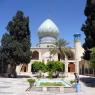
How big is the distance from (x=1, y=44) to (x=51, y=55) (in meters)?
25.5

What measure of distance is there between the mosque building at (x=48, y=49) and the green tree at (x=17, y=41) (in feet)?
73.6

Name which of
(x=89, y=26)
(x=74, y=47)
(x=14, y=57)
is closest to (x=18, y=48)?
(x=14, y=57)

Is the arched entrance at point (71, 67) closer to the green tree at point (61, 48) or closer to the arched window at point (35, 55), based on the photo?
the green tree at point (61, 48)

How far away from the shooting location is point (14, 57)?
43.9m

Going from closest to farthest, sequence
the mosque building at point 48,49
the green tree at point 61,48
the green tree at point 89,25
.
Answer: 1. the green tree at point 89,25
2. the green tree at point 61,48
3. the mosque building at point 48,49

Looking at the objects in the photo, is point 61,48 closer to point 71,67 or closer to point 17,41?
point 71,67

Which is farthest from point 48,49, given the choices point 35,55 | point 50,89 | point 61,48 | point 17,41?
point 50,89

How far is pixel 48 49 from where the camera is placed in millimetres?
70250

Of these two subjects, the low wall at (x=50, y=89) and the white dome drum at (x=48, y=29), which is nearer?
the low wall at (x=50, y=89)

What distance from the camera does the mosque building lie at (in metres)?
68.9

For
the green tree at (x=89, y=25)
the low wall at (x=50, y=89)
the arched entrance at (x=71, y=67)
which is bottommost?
the low wall at (x=50, y=89)

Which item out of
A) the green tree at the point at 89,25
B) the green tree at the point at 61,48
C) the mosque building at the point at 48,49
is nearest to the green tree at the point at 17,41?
the green tree at the point at 89,25

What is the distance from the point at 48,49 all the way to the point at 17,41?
25.7 meters

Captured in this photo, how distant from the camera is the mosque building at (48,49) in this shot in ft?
226
